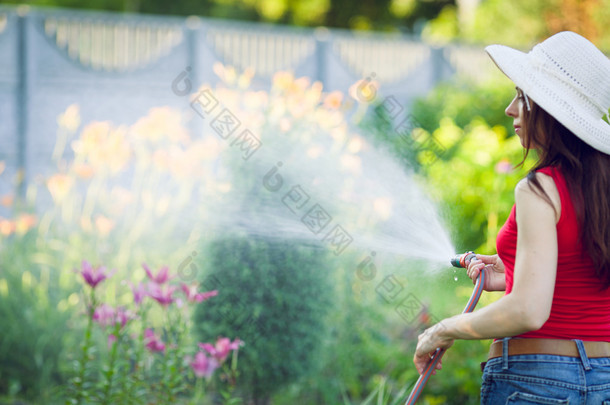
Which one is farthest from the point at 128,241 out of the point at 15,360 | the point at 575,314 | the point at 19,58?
the point at 19,58

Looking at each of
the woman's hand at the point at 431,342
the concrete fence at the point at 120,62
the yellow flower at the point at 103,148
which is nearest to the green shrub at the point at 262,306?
the yellow flower at the point at 103,148

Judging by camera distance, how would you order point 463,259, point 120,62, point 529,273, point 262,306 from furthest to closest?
point 120,62 < point 262,306 < point 463,259 < point 529,273

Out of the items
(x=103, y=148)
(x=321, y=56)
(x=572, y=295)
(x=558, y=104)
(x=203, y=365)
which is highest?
(x=103, y=148)

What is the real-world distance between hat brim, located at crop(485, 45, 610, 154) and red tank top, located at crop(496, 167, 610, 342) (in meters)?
0.11

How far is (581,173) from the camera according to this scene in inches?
61.4

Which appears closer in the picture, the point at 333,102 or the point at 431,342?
the point at 431,342

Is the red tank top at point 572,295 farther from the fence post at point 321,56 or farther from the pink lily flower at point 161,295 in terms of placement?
the fence post at point 321,56

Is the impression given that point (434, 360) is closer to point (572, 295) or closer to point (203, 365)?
point (572, 295)

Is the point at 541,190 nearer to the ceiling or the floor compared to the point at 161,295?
nearer to the floor

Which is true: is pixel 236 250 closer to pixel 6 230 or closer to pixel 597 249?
pixel 6 230

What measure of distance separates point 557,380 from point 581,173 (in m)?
0.49

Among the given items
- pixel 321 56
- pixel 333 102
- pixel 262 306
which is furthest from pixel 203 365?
pixel 321 56

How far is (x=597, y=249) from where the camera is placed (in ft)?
5.01

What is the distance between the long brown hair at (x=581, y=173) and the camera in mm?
1522
